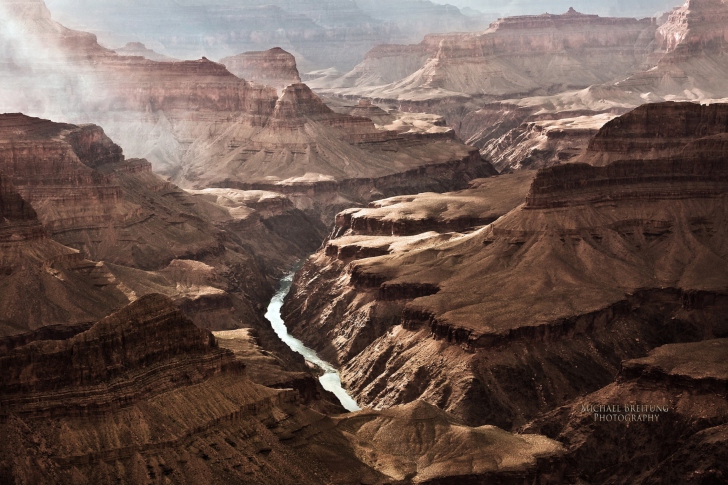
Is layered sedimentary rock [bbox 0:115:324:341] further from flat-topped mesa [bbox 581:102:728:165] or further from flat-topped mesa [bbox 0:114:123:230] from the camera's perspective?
flat-topped mesa [bbox 581:102:728:165]

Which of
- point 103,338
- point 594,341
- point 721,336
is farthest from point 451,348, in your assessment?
point 103,338

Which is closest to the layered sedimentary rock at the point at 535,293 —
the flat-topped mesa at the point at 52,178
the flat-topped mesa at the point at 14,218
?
the flat-topped mesa at the point at 52,178

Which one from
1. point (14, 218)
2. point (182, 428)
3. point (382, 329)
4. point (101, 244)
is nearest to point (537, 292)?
point (382, 329)

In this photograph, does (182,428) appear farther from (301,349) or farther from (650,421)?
(301,349)

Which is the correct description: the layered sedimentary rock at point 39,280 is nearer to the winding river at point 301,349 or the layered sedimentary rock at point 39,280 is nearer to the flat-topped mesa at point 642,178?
the winding river at point 301,349

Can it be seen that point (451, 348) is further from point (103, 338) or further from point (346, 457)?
point (103, 338)

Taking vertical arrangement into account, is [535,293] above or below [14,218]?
below
